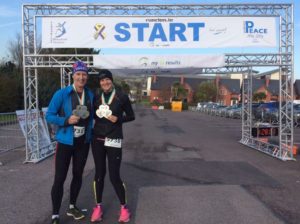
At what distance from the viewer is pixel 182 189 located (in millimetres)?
8312

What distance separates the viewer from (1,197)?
25.4 feet

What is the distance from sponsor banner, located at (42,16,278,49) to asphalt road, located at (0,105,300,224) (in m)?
3.46

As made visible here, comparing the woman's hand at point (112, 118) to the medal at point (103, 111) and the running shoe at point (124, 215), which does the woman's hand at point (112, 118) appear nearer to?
the medal at point (103, 111)

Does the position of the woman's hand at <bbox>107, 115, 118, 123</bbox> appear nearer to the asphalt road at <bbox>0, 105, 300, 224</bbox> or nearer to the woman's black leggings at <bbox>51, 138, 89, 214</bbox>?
the woman's black leggings at <bbox>51, 138, 89, 214</bbox>

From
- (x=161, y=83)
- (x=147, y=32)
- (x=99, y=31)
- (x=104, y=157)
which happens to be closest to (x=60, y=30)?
(x=99, y=31)

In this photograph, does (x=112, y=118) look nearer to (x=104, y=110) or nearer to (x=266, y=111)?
(x=104, y=110)

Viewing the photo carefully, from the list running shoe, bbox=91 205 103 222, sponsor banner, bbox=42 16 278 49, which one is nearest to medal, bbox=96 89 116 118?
running shoe, bbox=91 205 103 222

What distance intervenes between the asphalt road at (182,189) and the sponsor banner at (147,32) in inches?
136

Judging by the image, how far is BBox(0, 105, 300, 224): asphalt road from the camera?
6.44 m

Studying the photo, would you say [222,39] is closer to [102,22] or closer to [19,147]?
[102,22]

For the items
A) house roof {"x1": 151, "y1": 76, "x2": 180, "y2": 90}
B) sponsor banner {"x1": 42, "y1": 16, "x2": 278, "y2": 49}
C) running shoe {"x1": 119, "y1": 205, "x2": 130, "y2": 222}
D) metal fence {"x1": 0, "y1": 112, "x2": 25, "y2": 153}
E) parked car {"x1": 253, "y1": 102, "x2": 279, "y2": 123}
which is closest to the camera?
running shoe {"x1": 119, "y1": 205, "x2": 130, "y2": 222}

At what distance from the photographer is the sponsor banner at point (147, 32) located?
13.0m

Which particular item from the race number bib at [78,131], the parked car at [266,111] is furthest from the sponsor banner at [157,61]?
the parked car at [266,111]

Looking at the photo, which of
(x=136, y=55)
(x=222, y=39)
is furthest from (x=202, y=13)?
(x=136, y=55)
